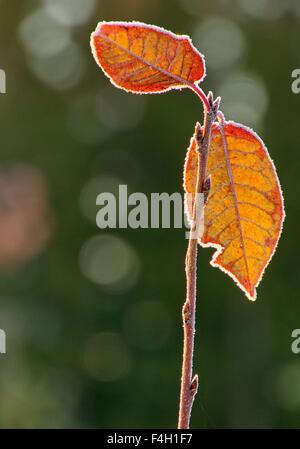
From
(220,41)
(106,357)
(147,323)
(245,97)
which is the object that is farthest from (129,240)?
(220,41)

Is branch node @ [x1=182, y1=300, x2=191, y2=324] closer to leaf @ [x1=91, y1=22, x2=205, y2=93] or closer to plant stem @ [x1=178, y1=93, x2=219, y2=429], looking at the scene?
plant stem @ [x1=178, y1=93, x2=219, y2=429]

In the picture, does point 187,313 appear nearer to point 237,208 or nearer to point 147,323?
point 237,208

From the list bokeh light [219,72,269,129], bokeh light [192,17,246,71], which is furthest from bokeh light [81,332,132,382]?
bokeh light [192,17,246,71]

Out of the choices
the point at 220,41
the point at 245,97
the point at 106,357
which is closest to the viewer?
the point at 245,97

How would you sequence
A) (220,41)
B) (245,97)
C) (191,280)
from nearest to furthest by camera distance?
(191,280), (245,97), (220,41)

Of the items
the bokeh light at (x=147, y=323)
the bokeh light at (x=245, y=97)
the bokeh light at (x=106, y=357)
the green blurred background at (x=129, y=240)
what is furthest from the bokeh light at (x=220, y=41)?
the bokeh light at (x=106, y=357)
